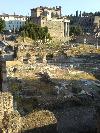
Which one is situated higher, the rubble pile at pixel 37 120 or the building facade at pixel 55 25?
the rubble pile at pixel 37 120

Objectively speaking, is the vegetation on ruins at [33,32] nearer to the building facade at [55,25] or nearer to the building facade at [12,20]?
the building facade at [55,25]

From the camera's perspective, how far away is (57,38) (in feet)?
260

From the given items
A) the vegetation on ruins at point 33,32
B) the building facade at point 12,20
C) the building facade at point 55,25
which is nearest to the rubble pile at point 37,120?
the vegetation on ruins at point 33,32

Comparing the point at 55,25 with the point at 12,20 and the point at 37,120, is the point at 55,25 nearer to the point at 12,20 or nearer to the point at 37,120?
the point at 12,20

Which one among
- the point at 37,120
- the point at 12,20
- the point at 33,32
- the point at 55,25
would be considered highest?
the point at 37,120

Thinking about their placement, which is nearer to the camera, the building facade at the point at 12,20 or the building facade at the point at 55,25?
the building facade at the point at 55,25

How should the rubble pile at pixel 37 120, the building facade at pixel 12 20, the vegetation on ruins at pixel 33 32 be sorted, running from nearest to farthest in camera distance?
the rubble pile at pixel 37 120 → the vegetation on ruins at pixel 33 32 → the building facade at pixel 12 20

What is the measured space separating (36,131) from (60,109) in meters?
8.37

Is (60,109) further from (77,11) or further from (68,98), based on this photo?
(77,11)

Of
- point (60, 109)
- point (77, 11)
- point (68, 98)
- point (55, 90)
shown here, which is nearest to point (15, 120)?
point (60, 109)

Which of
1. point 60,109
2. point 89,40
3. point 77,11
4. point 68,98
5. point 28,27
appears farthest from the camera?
point 77,11

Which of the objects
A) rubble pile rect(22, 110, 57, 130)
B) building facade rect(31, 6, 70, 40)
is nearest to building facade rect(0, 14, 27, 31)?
building facade rect(31, 6, 70, 40)

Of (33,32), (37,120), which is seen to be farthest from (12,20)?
(37,120)

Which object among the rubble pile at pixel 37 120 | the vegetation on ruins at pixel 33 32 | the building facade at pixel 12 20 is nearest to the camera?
the rubble pile at pixel 37 120
